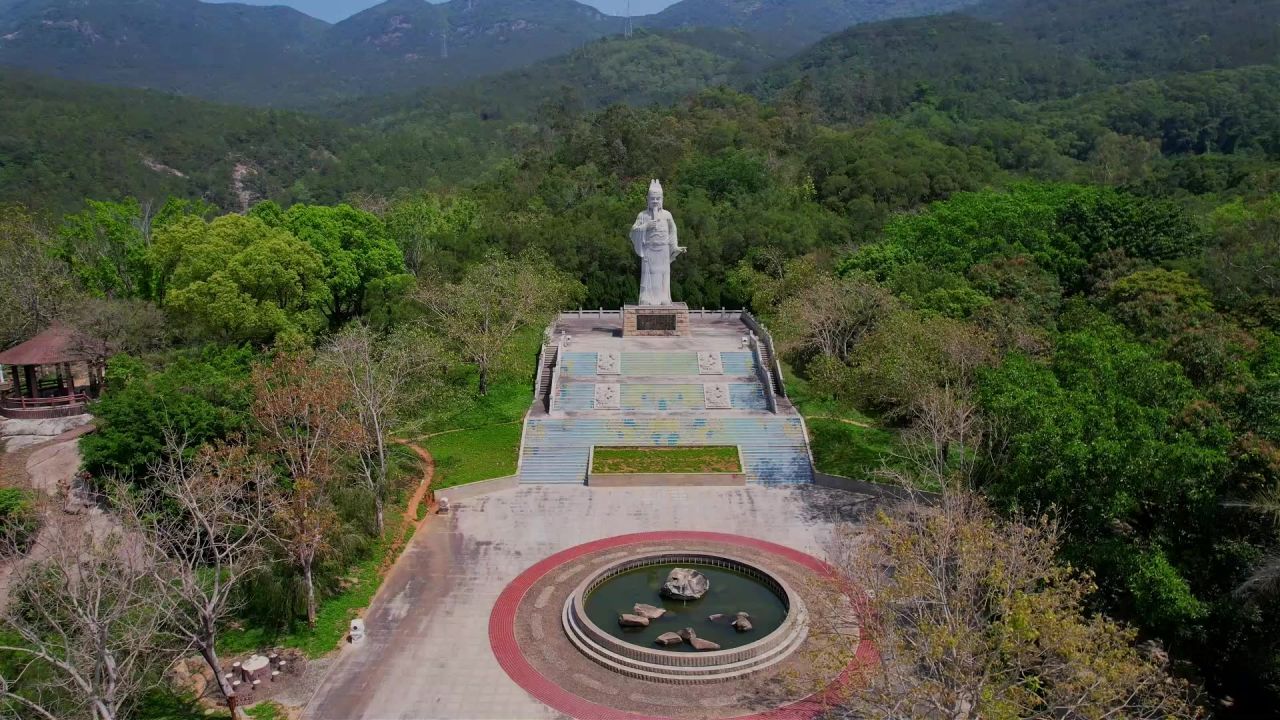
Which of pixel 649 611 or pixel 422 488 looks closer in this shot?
pixel 649 611

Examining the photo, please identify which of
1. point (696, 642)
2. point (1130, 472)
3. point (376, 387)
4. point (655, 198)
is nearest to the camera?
point (1130, 472)

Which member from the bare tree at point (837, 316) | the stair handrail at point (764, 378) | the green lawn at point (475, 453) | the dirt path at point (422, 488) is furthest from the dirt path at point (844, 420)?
the dirt path at point (422, 488)

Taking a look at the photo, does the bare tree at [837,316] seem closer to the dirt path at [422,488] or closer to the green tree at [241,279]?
the dirt path at [422,488]

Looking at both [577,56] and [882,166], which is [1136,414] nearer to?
[882,166]

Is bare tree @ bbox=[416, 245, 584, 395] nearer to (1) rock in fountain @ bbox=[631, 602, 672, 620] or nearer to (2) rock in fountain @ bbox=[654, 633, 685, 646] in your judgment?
(1) rock in fountain @ bbox=[631, 602, 672, 620]

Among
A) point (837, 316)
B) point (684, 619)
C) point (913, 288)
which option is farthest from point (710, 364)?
point (684, 619)

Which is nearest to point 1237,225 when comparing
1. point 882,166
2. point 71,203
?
point 882,166

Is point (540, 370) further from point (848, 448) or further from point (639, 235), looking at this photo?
point (848, 448)

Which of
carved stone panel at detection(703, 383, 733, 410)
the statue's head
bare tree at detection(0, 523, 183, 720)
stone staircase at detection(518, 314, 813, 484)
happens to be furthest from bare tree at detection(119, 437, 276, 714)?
the statue's head
